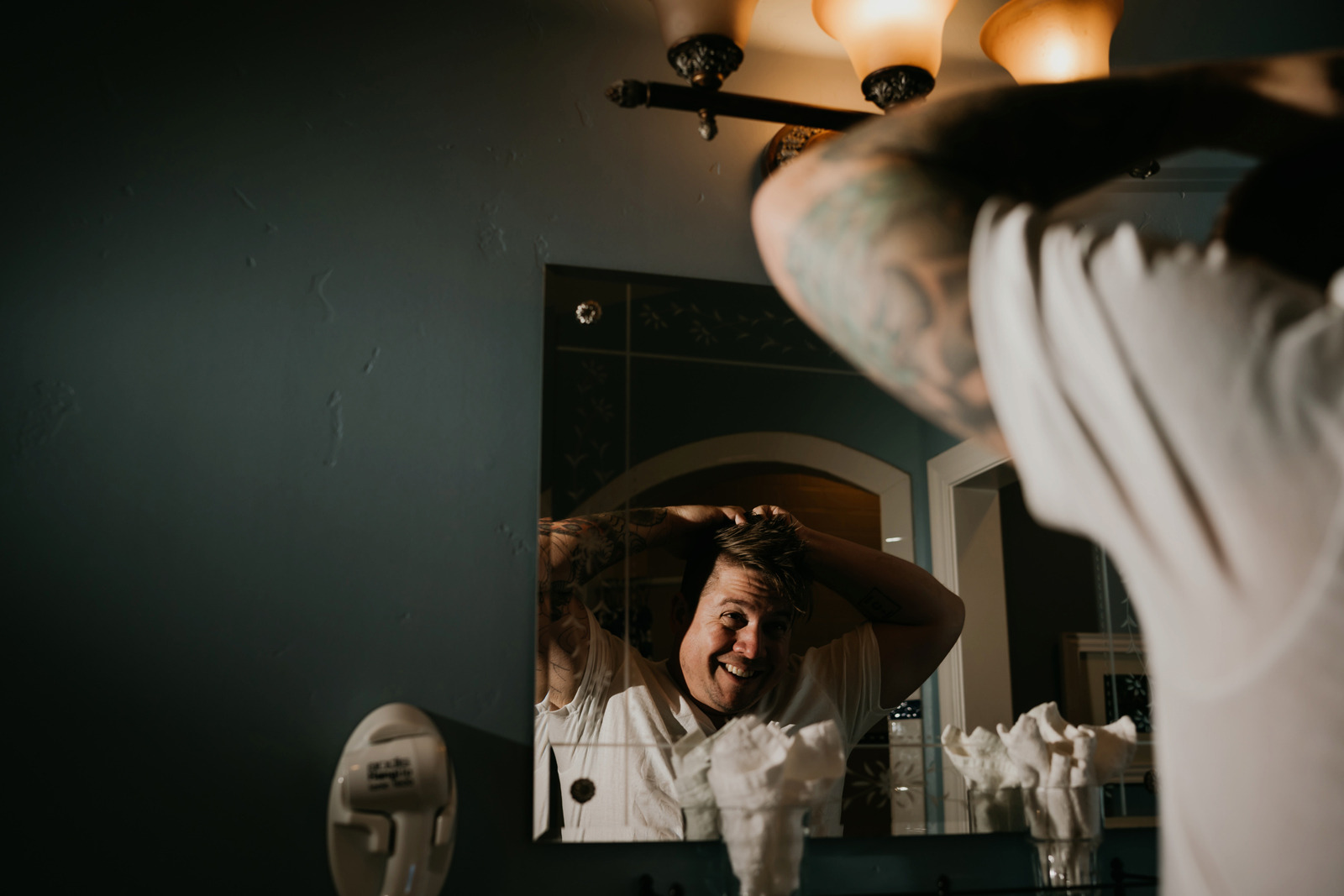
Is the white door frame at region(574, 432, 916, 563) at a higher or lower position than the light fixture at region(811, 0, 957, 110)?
lower

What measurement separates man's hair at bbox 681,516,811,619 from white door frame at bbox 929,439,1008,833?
171 millimetres

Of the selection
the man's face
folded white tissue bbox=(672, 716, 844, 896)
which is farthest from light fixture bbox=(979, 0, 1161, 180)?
folded white tissue bbox=(672, 716, 844, 896)

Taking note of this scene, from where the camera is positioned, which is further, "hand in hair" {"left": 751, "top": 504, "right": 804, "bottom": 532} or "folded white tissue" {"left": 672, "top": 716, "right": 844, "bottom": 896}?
"hand in hair" {"left": 751, "top": 504, "right": 804, "bottom": 532}

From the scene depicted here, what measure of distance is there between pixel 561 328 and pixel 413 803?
1.83 feet

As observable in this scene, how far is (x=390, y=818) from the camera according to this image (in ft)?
3.21

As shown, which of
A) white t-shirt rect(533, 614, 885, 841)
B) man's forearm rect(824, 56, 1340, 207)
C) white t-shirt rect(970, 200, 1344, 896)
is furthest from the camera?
white t-shirt rect(533, 614, 885, 841)

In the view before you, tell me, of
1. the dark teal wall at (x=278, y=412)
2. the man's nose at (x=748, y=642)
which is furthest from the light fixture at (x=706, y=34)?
the man's nose at (x=748, y=642)

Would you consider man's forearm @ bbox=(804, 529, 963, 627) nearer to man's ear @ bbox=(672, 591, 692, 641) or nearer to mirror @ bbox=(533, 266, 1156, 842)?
mirror @ bbox=(533, 266, 1156, 842)

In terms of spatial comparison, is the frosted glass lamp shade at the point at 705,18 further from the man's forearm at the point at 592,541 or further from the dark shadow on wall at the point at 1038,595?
the dark shadow on wall at the point at 1038,595

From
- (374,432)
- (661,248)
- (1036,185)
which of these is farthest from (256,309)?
(1036,185)

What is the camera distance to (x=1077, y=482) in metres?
0.41

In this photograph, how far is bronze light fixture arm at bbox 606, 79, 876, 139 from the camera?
3.25ft

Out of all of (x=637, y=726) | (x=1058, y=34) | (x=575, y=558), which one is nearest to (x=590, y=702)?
(x=637, y=726)

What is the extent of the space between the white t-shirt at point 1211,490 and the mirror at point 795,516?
0.75 metres
